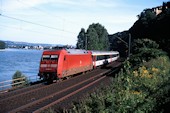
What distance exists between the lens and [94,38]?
103 m

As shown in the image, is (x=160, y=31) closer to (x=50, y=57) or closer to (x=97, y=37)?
(x=50, y=57)

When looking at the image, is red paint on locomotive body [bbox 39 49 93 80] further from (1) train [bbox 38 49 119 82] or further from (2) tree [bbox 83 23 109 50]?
(2) tree [bbox 83 23 109 50]

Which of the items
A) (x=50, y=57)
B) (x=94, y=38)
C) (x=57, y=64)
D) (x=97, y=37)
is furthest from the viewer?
(x=97, y=37)

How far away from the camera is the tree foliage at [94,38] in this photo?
10153cm

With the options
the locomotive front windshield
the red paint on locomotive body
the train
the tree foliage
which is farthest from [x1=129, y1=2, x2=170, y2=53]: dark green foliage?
the tree foliage

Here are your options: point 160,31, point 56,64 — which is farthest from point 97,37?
point 56,64

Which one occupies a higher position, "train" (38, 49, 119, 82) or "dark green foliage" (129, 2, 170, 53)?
"dark green foliage" (129, 2, 170, 53)

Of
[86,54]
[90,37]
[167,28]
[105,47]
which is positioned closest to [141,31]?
[167,28]

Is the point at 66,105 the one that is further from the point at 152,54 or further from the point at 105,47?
the point at 105,47

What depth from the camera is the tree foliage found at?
333 feet

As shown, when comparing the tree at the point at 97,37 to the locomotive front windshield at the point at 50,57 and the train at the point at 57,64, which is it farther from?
the locomotive front windshield at the point at 50,57

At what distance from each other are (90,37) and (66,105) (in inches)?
3368

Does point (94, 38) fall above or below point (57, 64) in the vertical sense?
above

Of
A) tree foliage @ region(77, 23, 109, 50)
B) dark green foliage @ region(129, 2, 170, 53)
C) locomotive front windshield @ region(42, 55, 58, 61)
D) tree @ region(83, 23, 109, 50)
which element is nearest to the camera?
locomotive front windshield @ region(42, 55, 58, 61)
